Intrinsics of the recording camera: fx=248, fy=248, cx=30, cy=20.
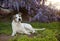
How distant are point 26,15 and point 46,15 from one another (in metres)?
0.31

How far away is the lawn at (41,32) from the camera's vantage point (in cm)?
357

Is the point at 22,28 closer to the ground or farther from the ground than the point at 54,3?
closer to the ground

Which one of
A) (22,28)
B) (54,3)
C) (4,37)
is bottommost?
(4,37)

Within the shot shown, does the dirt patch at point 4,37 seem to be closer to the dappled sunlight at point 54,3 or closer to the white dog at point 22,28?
the white dog at point 22,28

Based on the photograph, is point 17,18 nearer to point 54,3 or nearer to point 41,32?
point 41,32

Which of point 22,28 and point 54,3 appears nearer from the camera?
point 22,28

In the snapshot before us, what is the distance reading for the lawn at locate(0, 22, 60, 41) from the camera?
357cm

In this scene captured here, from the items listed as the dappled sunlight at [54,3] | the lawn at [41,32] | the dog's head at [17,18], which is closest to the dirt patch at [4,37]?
the lawn at [41,32]

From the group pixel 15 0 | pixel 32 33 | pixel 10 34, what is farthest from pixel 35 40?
pixel 15 0

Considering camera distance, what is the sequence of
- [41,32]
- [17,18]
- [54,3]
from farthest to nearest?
[54,3] → [41,32] → [17,18]

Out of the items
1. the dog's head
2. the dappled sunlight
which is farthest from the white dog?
the dappled sunlight

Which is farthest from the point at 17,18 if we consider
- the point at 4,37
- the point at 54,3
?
the point at 54,3

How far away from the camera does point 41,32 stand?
3.68 m

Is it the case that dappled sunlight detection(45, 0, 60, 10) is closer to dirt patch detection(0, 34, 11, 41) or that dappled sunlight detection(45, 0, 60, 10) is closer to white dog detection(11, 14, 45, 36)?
white dog detection(11, 14, 45, 36)
